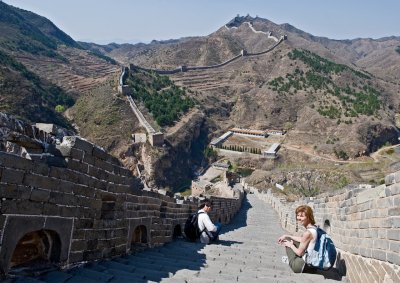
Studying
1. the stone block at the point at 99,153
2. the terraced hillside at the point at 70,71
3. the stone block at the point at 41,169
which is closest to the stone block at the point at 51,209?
the stone block at the point at 41,169

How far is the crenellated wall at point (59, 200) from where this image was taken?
4.37m

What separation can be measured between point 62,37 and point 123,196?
198269 mm

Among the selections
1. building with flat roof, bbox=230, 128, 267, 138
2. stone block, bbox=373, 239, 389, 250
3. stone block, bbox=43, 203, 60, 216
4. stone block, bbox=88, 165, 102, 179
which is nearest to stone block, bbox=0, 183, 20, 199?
stone block, bbox=43, 203, 60, 216

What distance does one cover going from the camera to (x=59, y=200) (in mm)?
5230

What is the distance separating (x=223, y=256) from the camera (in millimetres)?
8523

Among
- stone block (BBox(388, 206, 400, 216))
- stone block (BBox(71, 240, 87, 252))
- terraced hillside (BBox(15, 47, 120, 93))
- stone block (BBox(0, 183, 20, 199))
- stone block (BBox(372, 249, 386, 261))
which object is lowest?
stone block (BBox(71, 240, 87, 252))

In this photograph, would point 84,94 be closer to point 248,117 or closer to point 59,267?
point 248,117

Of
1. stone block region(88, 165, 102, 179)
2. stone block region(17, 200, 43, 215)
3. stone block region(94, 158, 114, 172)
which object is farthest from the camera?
stone block region(94, 158, 114, 172)

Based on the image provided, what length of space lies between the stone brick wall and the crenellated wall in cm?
367

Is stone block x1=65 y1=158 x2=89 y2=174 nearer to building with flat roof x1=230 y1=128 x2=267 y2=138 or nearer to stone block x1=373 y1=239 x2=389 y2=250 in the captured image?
stone block x1=373 y1=239 x2=389 y2=250

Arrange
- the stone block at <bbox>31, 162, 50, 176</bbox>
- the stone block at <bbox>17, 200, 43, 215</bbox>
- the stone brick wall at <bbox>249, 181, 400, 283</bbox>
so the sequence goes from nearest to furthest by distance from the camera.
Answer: the stone block at <bbox>17, 200, 43, 215</bbox> → the stone block at <bbox>31, 162, 50, 176</bbox> → the stone brick wall at <bbox>249, 181, 400, 283</bbox>

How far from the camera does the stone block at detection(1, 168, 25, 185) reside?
4.18 metres

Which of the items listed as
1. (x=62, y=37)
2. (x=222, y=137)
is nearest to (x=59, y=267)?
(x=222, y=137)

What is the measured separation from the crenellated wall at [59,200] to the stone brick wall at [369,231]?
12.1ft
